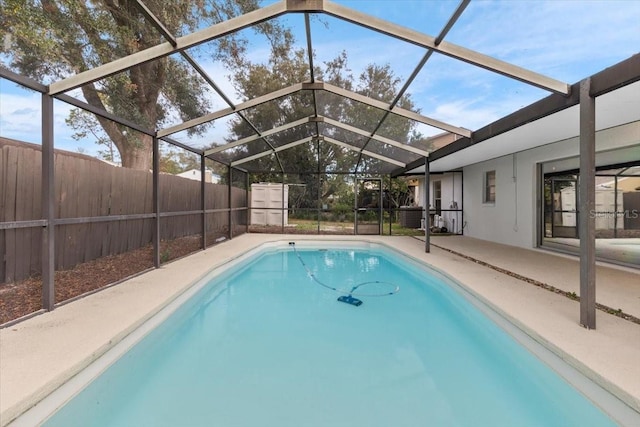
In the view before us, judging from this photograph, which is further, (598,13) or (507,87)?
(507,87)

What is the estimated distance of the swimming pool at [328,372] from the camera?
2199mm

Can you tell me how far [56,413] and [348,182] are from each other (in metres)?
11.8

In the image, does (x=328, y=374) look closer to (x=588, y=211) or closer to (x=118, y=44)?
(x=588, y=211)

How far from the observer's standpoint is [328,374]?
2.77 m

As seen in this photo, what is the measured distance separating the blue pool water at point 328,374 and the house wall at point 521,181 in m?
4.23

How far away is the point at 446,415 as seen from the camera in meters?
2.24

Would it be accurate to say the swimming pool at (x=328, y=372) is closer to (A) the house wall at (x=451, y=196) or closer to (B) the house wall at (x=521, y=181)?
(B) the house wall at (x=521, y=181)

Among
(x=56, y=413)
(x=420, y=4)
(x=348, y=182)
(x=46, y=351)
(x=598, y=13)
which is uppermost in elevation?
(x=420, y=4)

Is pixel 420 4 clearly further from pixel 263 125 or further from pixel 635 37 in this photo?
pixel 263 125

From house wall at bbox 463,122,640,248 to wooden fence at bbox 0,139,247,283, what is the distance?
789cm

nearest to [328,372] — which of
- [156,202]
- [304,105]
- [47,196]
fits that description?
[47,196]

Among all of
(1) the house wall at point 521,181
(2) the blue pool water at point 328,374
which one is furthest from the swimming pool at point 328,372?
(1) the house wall at point 521,181

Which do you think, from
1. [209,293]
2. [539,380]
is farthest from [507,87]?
[209,293]

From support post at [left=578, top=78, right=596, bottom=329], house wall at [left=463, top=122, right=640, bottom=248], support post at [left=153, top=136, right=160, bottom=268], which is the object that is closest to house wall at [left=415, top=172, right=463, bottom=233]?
house wall at [left=463, top=122, right=640, bottom=248]
